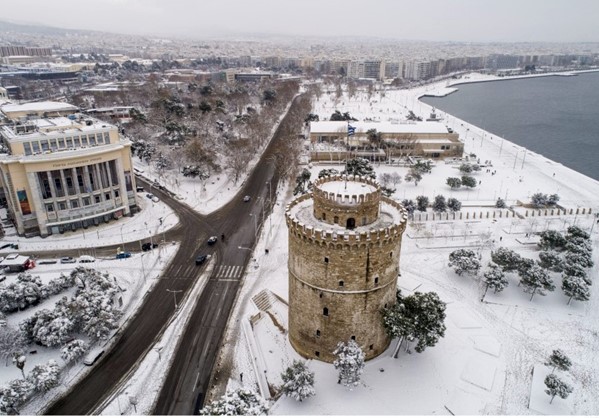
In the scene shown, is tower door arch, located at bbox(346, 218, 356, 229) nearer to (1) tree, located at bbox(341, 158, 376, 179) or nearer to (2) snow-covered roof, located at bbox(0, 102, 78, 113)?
(1) tree, located at bbox(341, 158, 376, 179)

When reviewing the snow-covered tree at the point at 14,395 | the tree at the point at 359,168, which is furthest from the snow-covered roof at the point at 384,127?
the snow-covered tree at the point at 14,395

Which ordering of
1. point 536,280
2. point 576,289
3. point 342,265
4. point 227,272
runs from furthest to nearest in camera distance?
point 227,272 → point 536,280 → point 576,289 → point 342,265

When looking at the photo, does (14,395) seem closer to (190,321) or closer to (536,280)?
(190,321)

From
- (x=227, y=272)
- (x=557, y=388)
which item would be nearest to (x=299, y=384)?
(x=557, y=388)

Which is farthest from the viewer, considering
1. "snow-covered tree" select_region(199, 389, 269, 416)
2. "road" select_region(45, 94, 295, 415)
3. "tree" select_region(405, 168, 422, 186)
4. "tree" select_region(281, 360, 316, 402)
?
"tree" select_region(405, 168, 422, 186)

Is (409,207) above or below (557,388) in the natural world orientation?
above

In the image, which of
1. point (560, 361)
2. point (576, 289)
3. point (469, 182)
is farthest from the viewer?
point (469, 182)

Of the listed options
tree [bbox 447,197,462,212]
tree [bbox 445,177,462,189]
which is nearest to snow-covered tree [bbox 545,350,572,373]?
tree [bbox 447,197,462,212]
